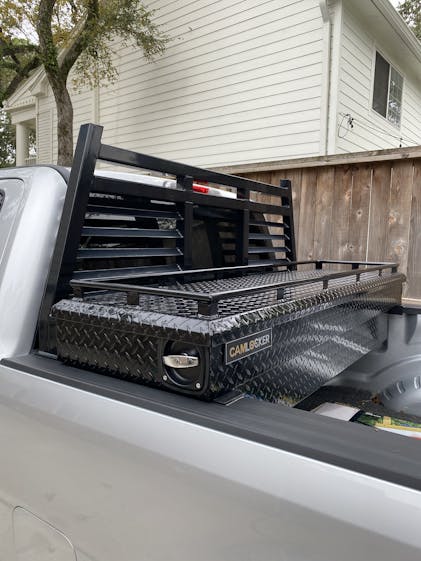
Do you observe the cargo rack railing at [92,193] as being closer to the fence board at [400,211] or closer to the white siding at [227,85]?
the fence board at [400,211]

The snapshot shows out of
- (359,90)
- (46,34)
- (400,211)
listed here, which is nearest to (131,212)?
(400,211)

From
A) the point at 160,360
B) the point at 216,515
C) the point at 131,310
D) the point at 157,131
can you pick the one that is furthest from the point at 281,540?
the point at 157,131

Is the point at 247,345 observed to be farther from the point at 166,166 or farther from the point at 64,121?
the point at 64,121

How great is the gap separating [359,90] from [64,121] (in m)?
6.82

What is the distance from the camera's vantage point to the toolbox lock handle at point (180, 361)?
123 cm

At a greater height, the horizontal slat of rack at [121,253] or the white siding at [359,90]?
the white siding at [359,90]

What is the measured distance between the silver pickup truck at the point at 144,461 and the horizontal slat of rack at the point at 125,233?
0.29ft

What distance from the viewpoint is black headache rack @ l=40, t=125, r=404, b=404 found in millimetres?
1286

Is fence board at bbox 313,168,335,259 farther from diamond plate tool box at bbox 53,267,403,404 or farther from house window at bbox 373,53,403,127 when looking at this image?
house window at bbox 373,53,403,127

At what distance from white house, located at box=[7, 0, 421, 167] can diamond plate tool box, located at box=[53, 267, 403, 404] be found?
22.0 ft

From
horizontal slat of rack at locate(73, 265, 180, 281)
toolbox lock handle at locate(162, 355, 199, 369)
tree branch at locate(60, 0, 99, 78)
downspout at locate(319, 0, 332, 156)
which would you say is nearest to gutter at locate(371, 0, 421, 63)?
downspout at locate(319, 0, 332, 156)

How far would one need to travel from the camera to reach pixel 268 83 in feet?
28.3

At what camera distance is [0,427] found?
1.61m

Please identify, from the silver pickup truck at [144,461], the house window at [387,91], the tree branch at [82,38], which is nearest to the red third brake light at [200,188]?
the silver pickup truck at [144,461]
